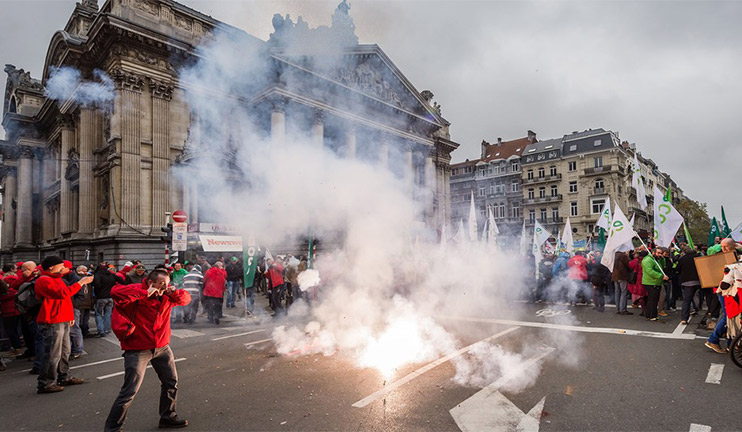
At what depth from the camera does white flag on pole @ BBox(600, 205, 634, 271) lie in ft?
31.6

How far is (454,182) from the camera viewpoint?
167ft

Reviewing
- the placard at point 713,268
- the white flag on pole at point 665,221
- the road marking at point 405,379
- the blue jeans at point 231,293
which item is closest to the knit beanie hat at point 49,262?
the road marking at point 405,379

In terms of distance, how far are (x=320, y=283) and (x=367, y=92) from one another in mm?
16938

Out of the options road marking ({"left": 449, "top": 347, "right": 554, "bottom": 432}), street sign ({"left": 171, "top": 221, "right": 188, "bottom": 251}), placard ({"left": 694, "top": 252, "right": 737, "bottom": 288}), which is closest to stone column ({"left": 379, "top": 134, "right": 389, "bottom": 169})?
street sign ({"left": 171, "top": 221, "right": 188, "bottom": 251})

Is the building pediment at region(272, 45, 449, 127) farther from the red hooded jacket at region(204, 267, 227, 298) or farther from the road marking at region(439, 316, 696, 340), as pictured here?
the road marking at region(439, 316, 696, 340)

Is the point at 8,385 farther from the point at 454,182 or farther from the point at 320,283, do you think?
the point at 454,182

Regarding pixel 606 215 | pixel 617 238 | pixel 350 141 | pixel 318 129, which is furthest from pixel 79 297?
pixel 350 141

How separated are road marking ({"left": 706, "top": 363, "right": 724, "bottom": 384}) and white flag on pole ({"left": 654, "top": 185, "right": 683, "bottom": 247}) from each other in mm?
5472

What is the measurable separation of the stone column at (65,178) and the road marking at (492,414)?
25.3 metres

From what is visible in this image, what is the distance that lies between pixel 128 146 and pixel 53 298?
1474 centimetres

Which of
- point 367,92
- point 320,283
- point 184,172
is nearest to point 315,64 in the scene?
point 367,92

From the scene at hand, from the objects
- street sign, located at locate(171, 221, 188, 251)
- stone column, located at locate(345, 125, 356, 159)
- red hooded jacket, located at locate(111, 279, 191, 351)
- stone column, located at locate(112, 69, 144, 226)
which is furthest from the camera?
stone column, located at locate(345, 125, 356, 159)

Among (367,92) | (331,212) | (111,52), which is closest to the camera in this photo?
(331,212)

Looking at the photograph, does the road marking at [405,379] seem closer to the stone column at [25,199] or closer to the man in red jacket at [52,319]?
the man in red jacket at [52,319]
